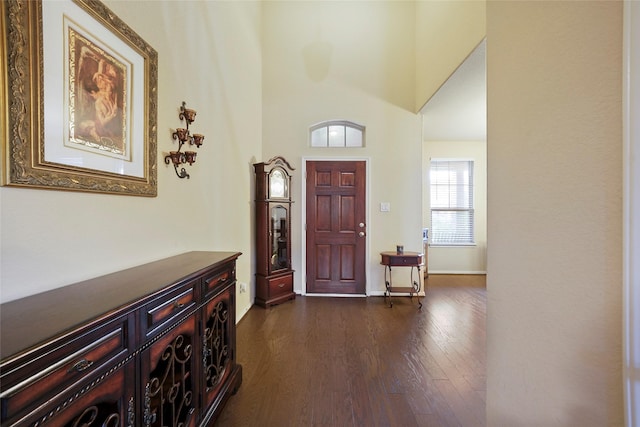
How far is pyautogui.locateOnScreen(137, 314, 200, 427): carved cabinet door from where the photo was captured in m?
0.98

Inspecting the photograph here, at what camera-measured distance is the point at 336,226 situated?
12.8ft

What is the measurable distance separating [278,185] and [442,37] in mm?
2553

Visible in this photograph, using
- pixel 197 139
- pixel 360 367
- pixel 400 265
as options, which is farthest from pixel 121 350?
pixel 400 265

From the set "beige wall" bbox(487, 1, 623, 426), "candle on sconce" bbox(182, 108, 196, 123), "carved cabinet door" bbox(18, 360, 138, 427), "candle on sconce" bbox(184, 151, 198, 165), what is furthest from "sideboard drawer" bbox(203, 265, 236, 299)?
"beige wall" bbox(487, 1, 623, 426)

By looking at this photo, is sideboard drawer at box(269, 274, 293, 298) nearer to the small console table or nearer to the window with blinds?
the small console table

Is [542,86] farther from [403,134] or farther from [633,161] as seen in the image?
[403,134]

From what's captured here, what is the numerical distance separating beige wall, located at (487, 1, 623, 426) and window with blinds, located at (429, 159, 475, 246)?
4.66 meters

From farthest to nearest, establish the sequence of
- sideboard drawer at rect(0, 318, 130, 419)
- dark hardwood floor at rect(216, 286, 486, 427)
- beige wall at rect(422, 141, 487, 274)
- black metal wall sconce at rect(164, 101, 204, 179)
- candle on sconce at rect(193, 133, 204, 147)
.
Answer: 1. beige wall at rect(422, 141, 487, 274)
2. candle on sconce at rect(193, 133, 204, 147)
3. black metal wall sconce at rect(164, 101, 204, 179)
4. dark hardwood floor at rect(216, 286, 486, 427)
5. sideboard drawer at rect(0, 318, 130, 419)

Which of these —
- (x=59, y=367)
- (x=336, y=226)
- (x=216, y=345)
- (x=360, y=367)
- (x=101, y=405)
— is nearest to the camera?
(x=59, y=367)

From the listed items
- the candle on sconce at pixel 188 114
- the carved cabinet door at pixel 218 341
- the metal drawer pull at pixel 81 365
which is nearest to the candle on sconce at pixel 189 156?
the candle on sconce at pixel 188 114

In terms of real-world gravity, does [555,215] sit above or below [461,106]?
below

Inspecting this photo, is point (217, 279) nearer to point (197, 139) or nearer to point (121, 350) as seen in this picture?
point (121, 350)

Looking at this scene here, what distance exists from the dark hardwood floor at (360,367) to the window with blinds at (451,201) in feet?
7.26

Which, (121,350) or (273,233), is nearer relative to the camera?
(121,350)
